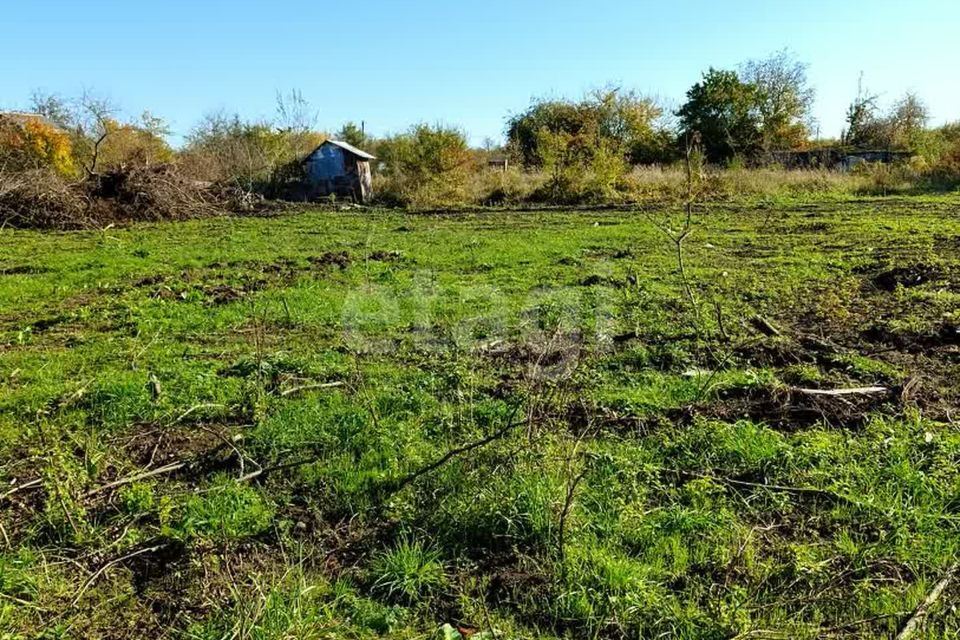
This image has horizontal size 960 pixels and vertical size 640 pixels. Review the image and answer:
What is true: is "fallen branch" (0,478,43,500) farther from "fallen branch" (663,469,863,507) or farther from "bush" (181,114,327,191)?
"bush" (181,114,327,191)

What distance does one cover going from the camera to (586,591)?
8.94 feet

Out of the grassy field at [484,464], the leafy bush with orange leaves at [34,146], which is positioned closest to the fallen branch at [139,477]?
the grassy field at [484,464]

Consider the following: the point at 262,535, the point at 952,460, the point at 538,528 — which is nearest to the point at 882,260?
the point at 952,460

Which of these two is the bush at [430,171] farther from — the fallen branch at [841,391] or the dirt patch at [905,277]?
the fallen branch at [841,391]

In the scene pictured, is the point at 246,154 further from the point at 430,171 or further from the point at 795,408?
the point at 795,408

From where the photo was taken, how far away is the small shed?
24953 mm

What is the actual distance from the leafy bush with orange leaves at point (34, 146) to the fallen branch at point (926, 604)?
26.7 meters

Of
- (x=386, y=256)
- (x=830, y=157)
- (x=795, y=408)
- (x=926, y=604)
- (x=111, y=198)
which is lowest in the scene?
(x=926, y=604)

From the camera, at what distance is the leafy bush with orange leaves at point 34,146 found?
22.8 m

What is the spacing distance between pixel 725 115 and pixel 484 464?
38230 millimetres

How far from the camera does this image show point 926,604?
98.7 inches

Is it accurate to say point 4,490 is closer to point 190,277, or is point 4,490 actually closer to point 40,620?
point 40,620

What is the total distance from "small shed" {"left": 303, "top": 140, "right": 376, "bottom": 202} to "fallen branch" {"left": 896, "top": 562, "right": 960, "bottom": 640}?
23.7 m

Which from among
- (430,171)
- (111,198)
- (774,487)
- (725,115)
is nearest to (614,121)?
(725,115)
